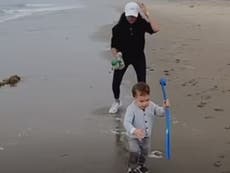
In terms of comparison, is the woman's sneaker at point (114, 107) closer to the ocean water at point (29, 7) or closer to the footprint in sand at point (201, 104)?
the footprint in sand at point (201, 104)

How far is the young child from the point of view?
18.1 ft

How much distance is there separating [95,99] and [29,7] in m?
18.1

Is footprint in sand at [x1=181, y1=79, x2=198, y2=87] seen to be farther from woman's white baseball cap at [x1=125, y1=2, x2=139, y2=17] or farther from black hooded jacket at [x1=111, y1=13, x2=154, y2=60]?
woman's white baseball cap at [x1=125, y1=2, x2=139, y2=17]

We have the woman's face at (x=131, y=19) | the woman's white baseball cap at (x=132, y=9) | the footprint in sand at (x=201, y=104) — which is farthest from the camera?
the footprint in sand at (x=201, y=104)

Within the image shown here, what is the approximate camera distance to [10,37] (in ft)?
54.3

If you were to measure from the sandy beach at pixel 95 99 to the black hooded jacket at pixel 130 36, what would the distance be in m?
0.92

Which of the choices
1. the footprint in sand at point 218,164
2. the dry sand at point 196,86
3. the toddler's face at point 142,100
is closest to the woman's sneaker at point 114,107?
the dry sand at point 196,86

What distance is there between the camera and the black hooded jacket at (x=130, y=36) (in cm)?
744

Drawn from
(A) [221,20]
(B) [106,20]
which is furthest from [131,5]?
(B) [106,20]

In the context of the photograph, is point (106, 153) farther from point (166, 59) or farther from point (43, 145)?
point (166, 59)

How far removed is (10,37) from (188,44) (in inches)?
202

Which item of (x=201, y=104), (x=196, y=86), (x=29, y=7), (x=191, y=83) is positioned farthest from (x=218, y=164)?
Result: (x=29, y=7)

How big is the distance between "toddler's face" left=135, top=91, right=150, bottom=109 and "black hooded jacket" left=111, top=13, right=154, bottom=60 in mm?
2002

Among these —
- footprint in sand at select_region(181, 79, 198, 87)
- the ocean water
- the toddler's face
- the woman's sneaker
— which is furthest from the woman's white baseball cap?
the ocean water
